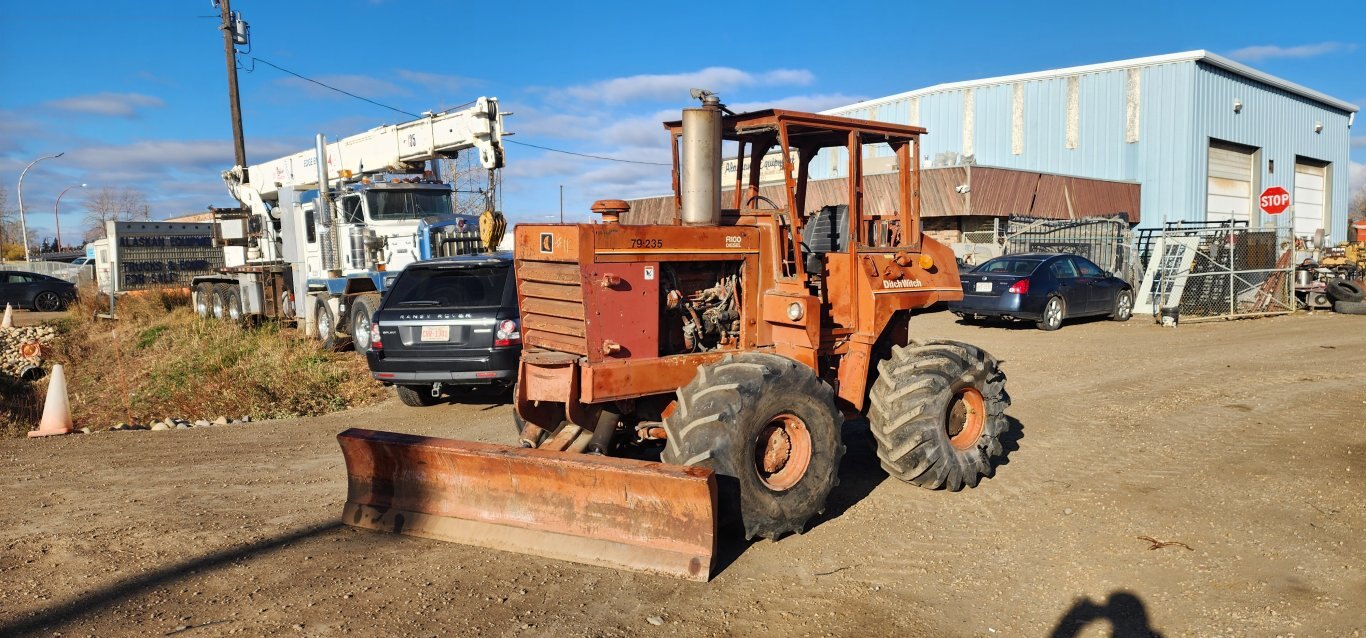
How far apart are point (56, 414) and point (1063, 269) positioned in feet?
50.0

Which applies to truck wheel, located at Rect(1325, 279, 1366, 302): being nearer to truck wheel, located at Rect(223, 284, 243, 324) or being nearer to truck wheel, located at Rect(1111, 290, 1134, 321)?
truck wheel, located at Rect(1111, 290, 1134, 321)

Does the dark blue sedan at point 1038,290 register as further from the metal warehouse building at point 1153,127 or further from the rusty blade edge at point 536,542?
the rusty blade edge at point 536,542

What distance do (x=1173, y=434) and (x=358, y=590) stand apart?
6.75 metres

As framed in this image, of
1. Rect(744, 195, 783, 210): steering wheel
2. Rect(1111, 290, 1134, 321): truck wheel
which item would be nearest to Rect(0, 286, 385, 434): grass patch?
Rect(744, 195, 783, 210): steering wheel

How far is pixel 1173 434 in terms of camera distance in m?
7.95

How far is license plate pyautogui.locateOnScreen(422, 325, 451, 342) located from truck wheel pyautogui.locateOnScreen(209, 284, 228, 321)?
44.5ft

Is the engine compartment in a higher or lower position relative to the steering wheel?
lower

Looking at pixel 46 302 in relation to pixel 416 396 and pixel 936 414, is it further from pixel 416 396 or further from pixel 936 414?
pixel 936 414

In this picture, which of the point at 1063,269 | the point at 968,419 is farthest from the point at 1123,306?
the point at 968,419

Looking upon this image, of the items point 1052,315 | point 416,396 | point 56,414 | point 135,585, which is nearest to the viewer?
point 135,585

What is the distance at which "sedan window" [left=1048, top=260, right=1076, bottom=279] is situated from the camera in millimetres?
16539

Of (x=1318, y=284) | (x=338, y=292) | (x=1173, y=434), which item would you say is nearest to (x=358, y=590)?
(x=1173, y=434)

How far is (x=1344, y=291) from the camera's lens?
64.3 ft

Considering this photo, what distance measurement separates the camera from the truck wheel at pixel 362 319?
13469 mm
